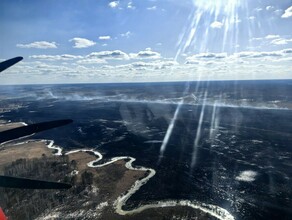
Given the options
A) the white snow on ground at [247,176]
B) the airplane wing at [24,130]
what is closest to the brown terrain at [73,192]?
the white snow on ground at [247,176]

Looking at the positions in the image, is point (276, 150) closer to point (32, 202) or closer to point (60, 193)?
point (60, 193)

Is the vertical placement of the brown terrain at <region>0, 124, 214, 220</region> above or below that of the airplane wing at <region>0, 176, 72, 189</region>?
below

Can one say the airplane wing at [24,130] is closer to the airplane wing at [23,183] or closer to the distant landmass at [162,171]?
the airplane wing at [23,183]

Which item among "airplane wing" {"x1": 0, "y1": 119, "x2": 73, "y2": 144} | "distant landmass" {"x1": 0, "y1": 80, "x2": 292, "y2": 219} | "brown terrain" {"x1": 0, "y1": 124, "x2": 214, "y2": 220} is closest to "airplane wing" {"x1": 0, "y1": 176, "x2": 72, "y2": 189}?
"airplane wing" {"x1": 0, "y1": 119, "x2": 73, "y2": 144}

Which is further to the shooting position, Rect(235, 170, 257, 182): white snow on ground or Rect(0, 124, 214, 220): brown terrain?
Rect(235, 170, 257, 182): white snow on ground

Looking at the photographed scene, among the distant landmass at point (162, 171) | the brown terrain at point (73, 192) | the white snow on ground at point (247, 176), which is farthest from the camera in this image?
the white snow on ground at point (247, 176)

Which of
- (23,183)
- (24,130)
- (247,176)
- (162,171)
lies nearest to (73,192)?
(162,171)

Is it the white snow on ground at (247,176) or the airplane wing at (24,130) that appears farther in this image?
the white snow on ground at (247,176)

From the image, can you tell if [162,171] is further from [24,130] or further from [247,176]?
[24,130]

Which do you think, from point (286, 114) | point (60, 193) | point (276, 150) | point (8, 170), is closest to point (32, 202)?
point (60, 193)

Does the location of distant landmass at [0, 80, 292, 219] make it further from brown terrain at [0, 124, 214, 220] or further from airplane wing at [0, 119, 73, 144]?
airplane wing at [0, 119, 73, 144]

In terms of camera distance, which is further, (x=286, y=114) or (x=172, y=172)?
(x=286, y=114)
